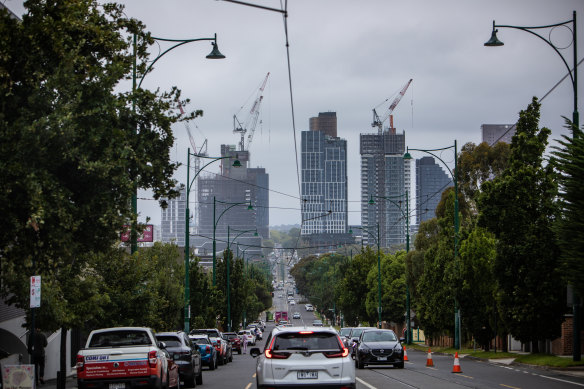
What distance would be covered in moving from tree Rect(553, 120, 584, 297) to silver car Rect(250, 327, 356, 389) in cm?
1445

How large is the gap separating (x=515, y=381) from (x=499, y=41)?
464 inches

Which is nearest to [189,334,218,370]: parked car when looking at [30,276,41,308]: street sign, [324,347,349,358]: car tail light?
[30,276,41,308]: street sign

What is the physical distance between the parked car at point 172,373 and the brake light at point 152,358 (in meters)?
1.49

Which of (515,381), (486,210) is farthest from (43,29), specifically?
(486,210)

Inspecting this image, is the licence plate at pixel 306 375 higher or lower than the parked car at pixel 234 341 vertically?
higher

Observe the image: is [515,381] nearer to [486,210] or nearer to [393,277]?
[486,210]

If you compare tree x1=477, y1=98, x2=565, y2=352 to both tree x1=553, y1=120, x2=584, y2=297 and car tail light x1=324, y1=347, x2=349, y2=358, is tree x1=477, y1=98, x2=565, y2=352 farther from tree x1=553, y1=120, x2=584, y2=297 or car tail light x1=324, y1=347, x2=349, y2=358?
car tail light x1=324, y1=347, x2=349, y2=358

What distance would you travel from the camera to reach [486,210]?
127 feet

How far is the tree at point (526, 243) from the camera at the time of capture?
1464 inches

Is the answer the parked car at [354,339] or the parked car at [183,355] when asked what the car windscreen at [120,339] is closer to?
the parked car at [183,355]

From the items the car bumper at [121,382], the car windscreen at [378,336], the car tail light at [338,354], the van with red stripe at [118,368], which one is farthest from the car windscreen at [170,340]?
the car tail light at [338,354]

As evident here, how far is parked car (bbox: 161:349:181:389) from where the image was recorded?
21812 mm

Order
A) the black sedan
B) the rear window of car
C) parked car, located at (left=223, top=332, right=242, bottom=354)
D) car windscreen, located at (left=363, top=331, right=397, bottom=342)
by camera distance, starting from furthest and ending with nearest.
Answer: parked car, located at (left=223, top=332, right=242, bottom=354), car windscreen, located at (left=363, top=331, right=397, bottom=342), the black sedan, the rear window of car

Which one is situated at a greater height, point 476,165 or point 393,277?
point 476,165
